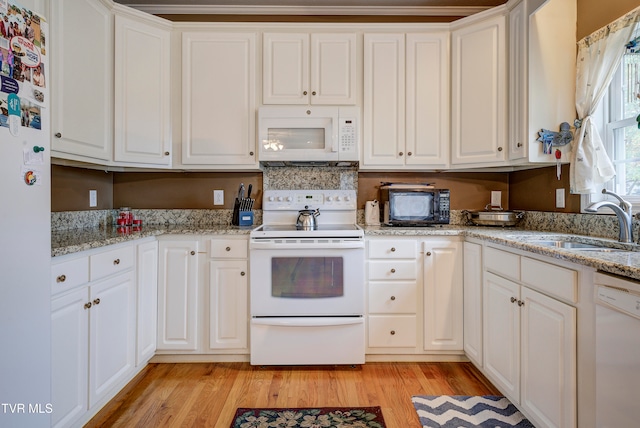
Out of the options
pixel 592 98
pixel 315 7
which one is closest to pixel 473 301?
pixel 592 98

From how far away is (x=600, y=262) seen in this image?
1128 mm

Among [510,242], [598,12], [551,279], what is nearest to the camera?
[551,279]

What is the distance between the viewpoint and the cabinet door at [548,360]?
1312 millimetres

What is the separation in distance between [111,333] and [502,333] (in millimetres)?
2101

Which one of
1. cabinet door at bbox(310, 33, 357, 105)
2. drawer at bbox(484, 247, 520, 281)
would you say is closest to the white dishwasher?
drawer at bbox(484, 247, 520, 281)

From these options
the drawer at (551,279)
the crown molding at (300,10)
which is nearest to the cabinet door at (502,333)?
the drawer at (551,279)

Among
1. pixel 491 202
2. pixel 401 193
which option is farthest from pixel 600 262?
pixel 491 202

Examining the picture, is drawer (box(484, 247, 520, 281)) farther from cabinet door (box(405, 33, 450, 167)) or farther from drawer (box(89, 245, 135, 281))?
drawer (box(89, 245, 135, 281))

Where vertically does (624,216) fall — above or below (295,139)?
below

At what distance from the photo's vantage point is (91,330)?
1.61 metres

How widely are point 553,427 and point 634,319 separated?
0.70m

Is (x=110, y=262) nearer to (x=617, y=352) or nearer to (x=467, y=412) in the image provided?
(x=467, y=412)

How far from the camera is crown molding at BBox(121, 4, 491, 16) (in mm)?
2709

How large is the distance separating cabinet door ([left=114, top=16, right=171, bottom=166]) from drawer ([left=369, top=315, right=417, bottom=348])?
6.23 ft
